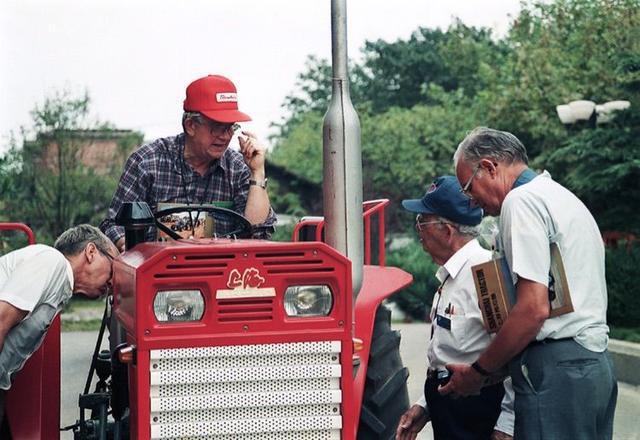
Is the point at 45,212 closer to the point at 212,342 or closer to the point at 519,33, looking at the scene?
the point at 519,33

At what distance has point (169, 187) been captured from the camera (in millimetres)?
6164

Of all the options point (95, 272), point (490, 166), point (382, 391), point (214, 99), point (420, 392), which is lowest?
point (420, 392)

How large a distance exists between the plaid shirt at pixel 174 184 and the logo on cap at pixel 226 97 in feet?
1.02

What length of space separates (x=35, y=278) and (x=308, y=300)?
1183 millimetres

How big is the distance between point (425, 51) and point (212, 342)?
5772 centimetres

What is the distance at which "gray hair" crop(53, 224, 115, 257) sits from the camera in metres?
5.41

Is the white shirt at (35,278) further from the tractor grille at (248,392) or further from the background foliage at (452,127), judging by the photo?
the background foliage at (452,127)

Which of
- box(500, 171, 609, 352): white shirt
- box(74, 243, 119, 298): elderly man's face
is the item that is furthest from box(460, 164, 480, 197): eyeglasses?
box(74, 243, 119, 298): elderly man's face

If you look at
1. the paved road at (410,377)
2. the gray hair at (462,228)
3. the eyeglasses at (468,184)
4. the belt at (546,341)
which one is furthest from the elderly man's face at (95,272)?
the paved road at (410,377)

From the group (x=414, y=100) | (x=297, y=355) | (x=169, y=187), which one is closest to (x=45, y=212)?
(x=169, y=187)

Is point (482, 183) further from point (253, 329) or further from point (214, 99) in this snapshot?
point (214, 99)

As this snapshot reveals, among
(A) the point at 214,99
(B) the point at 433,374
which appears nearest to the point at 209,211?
(A) the point at 214,99

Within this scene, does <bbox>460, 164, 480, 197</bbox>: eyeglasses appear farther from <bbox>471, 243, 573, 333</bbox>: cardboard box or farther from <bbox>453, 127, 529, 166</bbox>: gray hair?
<bbox>471, 243, 573, 333</bbox>: cardboard box

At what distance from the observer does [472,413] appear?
517 cm
